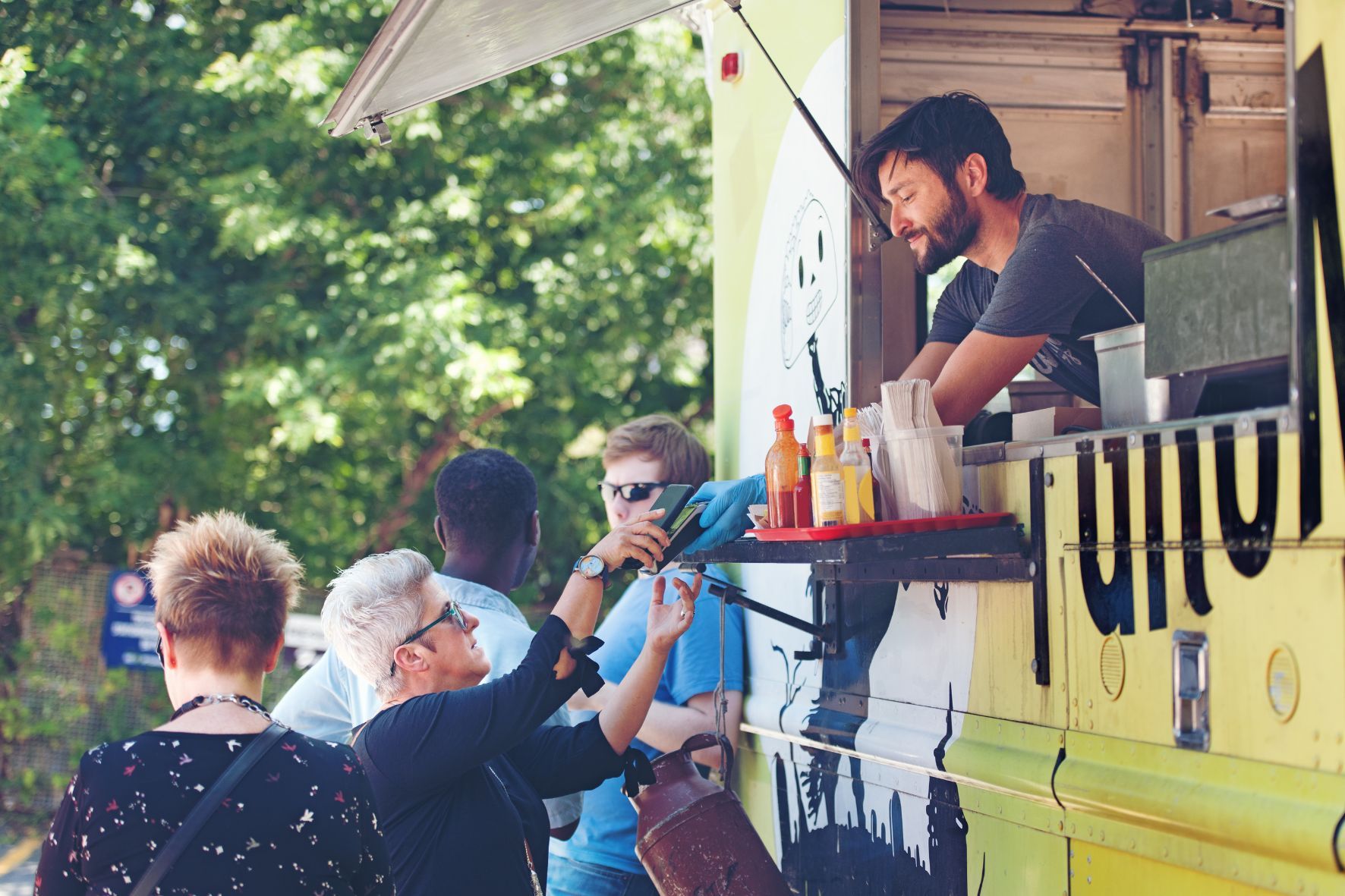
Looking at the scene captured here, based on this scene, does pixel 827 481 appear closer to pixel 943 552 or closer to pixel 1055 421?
pixel 943 552

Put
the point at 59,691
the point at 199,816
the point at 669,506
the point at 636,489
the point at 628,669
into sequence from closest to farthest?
the point at 199,816
the point at 669,506
the point at 628,669
the point at 636,489
the point at 59,691

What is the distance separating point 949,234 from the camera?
3193 mm

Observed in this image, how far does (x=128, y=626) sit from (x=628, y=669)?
701cm

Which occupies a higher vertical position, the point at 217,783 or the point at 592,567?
the point at 592,567

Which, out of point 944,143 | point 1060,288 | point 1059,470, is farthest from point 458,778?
point 944,143

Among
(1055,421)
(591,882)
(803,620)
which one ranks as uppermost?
(1055,421)

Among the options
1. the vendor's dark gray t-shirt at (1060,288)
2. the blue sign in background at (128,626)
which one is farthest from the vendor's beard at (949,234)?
the blue sign in background at (128,626)

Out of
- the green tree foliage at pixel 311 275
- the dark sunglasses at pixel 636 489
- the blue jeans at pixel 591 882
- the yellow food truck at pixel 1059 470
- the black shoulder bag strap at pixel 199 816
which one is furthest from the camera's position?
the green tree foliage at pixel 311 275

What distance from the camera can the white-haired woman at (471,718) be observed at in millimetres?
2676

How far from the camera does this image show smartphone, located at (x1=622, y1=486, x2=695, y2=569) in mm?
2984

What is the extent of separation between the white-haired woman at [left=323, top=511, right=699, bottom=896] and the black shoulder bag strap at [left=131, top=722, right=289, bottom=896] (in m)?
0.48

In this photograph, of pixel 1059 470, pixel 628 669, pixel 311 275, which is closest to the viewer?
pixel 1059 470

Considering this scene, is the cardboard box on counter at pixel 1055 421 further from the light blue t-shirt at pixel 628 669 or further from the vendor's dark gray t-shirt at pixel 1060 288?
the light blue t-shirt at pixel 628 669

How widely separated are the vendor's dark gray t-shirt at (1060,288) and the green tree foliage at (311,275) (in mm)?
6199
